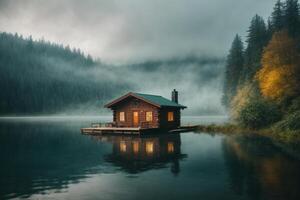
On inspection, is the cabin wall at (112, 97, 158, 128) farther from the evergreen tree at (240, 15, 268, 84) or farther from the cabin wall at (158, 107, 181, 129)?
the evergreen tree at (240, 15, 268, 84)

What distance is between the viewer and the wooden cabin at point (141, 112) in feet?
159

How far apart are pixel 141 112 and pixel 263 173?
3265cm

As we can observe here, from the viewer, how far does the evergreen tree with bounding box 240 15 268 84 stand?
2714 inches

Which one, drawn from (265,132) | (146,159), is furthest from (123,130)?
(146,159)

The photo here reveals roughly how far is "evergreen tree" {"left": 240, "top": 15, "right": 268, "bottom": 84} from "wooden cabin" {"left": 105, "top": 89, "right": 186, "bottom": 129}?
87.6ft

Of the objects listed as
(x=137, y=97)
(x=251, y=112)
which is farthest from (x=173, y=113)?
(x=251, y=112)

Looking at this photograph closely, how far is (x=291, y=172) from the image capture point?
712 inches

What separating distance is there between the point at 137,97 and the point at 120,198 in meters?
35.7

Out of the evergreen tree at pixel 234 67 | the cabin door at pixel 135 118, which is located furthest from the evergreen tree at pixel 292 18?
the cabin door at pixel 135 118

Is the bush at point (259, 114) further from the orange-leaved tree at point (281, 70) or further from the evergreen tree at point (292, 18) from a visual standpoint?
the evergreen tree at point (292, 18)

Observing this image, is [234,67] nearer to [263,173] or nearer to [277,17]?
[277,17]

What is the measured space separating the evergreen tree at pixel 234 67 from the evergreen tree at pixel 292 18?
76.4 feet

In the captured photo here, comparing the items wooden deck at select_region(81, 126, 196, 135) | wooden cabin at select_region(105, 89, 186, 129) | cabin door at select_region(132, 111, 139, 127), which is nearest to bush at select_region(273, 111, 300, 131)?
wooden deck at select_region(81, 126, 196, 135)

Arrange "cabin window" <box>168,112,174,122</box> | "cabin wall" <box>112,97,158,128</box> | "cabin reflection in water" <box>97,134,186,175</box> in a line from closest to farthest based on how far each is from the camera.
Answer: "cabin reflection in water" <box>97,134,186,175</box> → "cabin wall" <box>112,97,158,128</box> → "cabin window" <box>168,112,174,122</box>
